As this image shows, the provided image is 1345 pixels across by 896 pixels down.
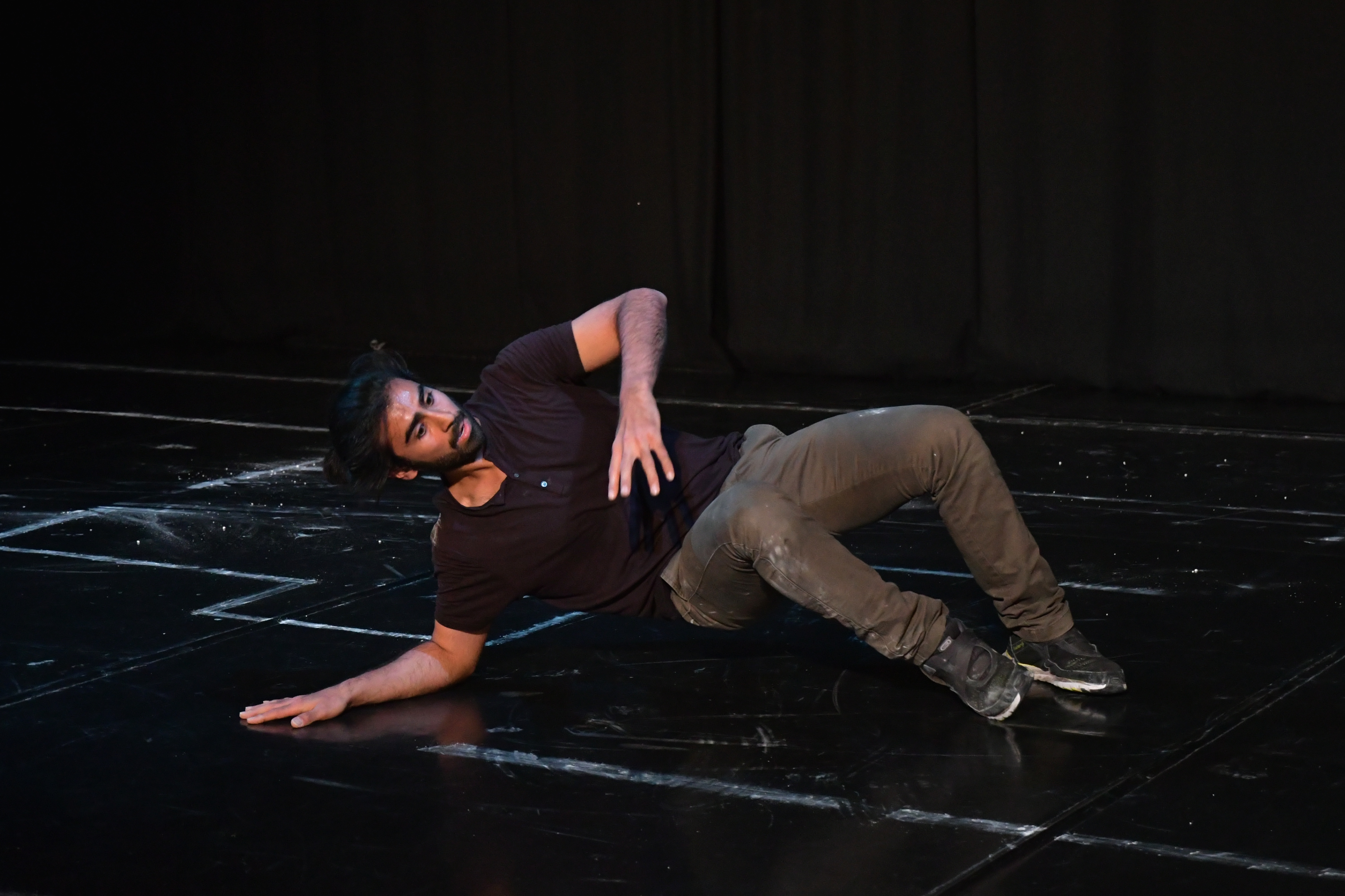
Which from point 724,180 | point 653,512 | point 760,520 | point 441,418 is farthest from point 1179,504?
point 724,180

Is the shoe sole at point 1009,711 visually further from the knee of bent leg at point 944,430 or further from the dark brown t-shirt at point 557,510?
the dark brown t-shirt at point 557,510

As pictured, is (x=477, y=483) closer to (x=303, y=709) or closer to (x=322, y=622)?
(x=303, y=709)

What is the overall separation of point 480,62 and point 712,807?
5.90 metres

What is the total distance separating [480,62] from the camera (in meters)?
7.82

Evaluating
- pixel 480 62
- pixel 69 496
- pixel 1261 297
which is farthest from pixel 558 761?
pixel 480 62

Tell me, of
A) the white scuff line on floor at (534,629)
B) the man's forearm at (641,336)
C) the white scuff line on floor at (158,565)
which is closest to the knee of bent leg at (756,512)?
the man's forearm at (641,336)

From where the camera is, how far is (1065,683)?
2824 mm

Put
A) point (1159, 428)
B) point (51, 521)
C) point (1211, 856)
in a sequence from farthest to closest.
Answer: point (1159, 428) < point (51, 521) < point (1211, 856)

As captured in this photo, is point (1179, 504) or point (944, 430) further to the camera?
point (1179, 504)

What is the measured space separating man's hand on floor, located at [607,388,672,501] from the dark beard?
0.25m

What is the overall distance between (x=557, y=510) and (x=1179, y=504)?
204 centimetres

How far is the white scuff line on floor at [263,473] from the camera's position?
200 inches

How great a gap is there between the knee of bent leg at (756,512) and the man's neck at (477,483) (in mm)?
398

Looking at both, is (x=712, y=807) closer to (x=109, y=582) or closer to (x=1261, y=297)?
(x=109, y=582)
